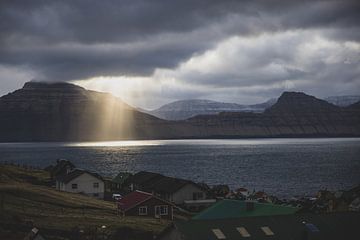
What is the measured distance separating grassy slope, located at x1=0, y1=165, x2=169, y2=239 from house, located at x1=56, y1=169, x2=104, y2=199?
1695 centimetres

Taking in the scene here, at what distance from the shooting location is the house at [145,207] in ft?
188

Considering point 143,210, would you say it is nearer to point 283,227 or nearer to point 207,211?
point 207,211

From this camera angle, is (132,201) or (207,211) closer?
(207,211)

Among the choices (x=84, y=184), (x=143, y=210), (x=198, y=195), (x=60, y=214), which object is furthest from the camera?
(x=84, y=184)

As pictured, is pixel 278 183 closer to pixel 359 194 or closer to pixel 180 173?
pixel 180 173

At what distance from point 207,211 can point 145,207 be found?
18530 millimetres

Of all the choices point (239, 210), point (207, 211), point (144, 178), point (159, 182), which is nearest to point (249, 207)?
point (239, 210)

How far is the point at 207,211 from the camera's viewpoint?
40938mm

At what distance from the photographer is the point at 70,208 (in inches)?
2228

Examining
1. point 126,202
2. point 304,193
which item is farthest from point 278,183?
point 126,202

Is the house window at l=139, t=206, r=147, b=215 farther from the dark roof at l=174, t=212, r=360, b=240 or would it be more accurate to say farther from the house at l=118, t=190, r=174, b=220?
the dark roof at l=174, t=212, r=360, b=240

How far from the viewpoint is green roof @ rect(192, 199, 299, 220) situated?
126ft

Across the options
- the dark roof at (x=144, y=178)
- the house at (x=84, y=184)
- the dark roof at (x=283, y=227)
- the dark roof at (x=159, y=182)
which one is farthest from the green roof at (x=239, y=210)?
the dark roof at (x=144, y=178)

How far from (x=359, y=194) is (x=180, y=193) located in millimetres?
27026
